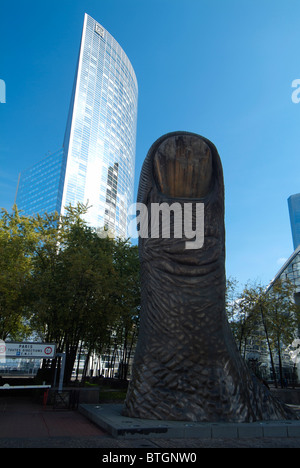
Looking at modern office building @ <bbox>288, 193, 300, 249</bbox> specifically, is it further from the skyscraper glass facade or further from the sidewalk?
the sidewalk

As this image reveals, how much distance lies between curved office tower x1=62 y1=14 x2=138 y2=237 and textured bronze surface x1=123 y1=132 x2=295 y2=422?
60095mm

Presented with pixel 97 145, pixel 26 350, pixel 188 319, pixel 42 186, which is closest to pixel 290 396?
pixel 188 319

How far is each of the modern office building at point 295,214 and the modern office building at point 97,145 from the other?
333ft

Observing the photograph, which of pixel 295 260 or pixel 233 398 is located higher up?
pixel 295 260

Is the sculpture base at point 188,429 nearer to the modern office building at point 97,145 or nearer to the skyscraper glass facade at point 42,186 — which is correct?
the modern office building at point 97,145

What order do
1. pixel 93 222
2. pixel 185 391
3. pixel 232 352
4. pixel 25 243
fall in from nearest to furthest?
pixel 185 391 < pixel 232 352 < pixel 25 243 < pixel 93 222

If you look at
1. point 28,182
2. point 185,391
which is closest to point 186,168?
point 185,391

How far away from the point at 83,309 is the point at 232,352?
28.2ft

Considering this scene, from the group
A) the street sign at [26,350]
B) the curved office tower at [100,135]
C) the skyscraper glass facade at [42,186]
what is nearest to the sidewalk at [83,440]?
the street sign at [26,350]

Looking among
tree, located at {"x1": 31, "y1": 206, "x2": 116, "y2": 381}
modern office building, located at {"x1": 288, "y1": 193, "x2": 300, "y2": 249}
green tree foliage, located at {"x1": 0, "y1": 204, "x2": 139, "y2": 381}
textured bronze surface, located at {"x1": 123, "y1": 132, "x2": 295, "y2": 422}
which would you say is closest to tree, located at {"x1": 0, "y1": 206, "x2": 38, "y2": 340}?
green tree foliage, located at {"x1": 0, "y1": 204, "x2": 139, "y2": 381}

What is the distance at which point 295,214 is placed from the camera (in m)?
168
